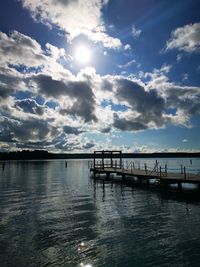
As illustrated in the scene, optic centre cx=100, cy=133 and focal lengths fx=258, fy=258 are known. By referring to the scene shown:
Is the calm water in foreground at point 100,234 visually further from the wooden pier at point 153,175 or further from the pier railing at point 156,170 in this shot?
the pier railing at point 156,170

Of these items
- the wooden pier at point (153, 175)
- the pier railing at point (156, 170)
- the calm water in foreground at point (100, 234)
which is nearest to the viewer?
the calm water in foreground at point (100, 234)

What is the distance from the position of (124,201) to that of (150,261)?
1508 cm

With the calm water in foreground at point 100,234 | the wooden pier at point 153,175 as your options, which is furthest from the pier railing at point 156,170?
the calm water in foreground at point 100,234

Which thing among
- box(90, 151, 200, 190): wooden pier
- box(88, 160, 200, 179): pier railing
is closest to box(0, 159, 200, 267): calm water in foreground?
box(90, 151, 200, 190): wooden pier

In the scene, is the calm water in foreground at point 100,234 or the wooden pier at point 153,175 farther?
the wooden pier at point 153,175

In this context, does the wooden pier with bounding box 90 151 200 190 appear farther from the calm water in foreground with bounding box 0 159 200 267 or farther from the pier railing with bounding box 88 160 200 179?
the calm water in foreground with bounding box 0 159 200 267


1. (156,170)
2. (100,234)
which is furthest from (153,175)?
(156,170)

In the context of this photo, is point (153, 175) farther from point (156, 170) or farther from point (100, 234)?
point (156, 170)

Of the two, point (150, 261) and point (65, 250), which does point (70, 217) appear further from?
point (150, 261)

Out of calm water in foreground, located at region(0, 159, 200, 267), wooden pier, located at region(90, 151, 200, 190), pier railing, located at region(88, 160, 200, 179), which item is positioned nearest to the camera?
calm water in foreground, located at region(0, 159, 200, 267)

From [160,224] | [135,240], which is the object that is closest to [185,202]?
[160,224]

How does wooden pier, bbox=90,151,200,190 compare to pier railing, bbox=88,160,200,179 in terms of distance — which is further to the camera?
pier railing, bbox=88,160,200,179

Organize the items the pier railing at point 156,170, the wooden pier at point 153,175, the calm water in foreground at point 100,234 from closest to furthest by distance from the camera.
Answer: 1. the calm water in foreground at point 100,234
2. the wooden pier at point 153,175
3. the pier railing at point 156,170

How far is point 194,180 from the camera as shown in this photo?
29516mm
